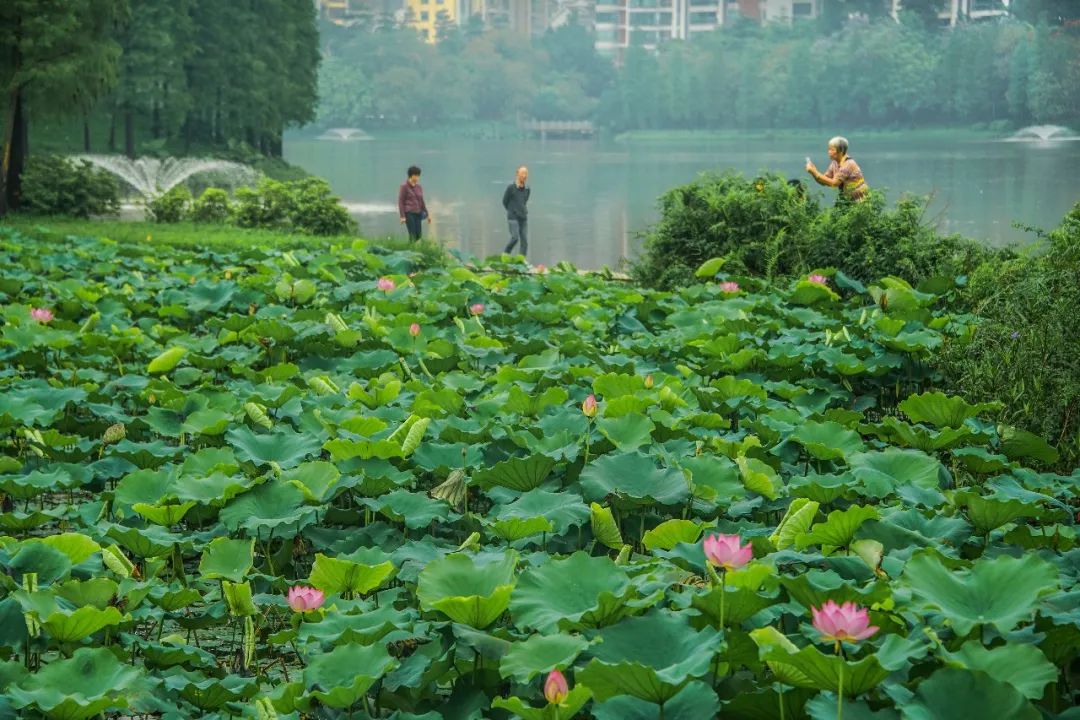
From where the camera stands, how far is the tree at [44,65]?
677 inches

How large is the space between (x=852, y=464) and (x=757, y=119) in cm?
8716

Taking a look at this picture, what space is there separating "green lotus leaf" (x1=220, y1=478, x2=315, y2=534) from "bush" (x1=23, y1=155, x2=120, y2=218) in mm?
14694

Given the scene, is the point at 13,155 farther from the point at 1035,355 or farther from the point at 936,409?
the point at 936,409

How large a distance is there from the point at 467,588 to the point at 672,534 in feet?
1.93

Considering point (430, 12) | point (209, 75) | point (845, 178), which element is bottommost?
point (845, 178)

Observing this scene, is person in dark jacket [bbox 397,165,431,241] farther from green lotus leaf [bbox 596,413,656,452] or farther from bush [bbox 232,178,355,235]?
green lotus leaf [bbox 596,413,656,452]

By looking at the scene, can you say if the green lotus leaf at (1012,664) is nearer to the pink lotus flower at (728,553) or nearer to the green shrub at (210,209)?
Result: the pink lotus flower at (728,553)

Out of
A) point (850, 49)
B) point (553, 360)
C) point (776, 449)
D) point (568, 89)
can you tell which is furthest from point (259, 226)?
point (568, 89)

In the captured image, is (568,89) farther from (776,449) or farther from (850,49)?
(776,449)

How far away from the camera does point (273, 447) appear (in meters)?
3.88

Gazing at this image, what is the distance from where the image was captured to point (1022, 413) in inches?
204

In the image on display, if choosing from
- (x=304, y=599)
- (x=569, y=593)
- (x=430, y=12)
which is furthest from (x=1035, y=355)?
(x=430, y=12)

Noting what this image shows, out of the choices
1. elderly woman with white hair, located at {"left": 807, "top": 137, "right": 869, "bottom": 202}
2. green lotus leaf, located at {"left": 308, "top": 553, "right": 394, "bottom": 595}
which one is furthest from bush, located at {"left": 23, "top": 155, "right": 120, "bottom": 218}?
green lotus leaf, located at {"left": 308, "top": 553, "right": 394, "bottom": 595}

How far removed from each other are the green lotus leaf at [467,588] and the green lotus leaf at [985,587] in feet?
2.47
